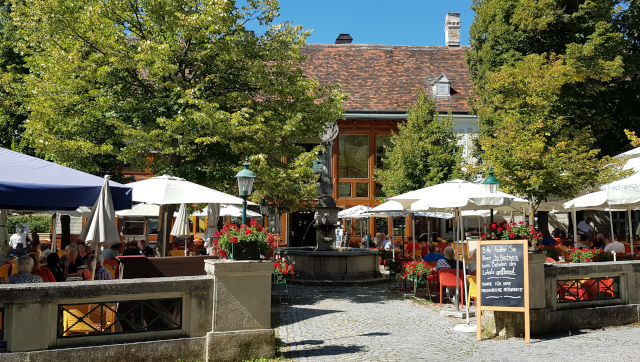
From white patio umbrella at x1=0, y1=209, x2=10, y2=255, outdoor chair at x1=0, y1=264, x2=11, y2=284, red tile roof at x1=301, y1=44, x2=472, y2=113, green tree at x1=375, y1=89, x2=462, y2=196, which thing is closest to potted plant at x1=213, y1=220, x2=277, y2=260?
outdoor chair at x1=0, y1=264, x2=11, y2=284

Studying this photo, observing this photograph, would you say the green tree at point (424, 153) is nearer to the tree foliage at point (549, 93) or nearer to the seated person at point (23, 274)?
the tree foliage at point (549, 93)

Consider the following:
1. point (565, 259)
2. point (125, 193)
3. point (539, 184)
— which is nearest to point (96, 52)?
point (125, 193)

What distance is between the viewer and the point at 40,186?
6.81 m

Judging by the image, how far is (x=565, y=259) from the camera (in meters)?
14.9

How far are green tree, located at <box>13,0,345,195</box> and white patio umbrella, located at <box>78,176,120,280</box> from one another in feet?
12.8

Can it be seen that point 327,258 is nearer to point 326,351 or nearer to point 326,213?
point 326,213

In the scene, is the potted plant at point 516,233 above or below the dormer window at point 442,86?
below

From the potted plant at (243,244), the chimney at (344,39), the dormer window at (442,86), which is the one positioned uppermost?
the chimney at (344,39)

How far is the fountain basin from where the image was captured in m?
14.9

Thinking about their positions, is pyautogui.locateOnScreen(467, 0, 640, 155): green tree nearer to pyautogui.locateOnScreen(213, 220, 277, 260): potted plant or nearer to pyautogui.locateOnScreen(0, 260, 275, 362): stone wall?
pyautogui.locateOnScreen(213, 220, 277, 260): potted plant

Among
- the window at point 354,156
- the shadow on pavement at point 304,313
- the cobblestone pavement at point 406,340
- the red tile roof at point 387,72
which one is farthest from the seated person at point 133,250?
the red tile roof at point 387,72

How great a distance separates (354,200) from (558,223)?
414 inches

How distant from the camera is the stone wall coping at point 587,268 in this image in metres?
8.28

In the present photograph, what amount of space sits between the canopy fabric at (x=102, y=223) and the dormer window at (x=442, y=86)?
989 inches
